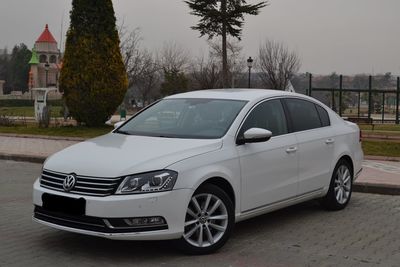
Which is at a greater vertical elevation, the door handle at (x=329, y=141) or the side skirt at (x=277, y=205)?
the door handle at (x=329, y=141)

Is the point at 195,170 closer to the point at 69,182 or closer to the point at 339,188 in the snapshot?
the point at 69,182

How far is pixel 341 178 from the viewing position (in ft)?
25.5

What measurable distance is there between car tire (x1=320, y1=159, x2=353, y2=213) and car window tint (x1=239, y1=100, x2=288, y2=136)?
128cm

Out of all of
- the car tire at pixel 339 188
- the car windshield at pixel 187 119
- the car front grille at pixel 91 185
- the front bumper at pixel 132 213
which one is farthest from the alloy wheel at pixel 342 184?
the car front grille at pixel 91 185

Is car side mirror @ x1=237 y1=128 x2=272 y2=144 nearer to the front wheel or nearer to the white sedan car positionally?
the white sedan car

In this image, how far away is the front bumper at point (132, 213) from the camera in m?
4.95

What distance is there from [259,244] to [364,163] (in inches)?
294

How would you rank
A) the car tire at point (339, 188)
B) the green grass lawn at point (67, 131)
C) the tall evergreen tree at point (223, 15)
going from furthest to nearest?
the tall evergreen tree at point (223, 15) < the green grass lawn at point (67, 131) < the car tire at point (339, 188)

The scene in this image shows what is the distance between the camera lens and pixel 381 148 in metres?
14.9

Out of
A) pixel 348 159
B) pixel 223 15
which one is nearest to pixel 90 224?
pixel 348 159

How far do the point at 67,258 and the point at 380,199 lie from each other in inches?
219

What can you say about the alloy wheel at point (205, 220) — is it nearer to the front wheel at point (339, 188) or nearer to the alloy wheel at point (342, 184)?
the front wheel at point (339, 188)

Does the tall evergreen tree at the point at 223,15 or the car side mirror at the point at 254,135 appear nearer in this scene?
the car side mirror at the point at 254,135

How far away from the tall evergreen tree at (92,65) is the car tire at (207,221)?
1487cm
